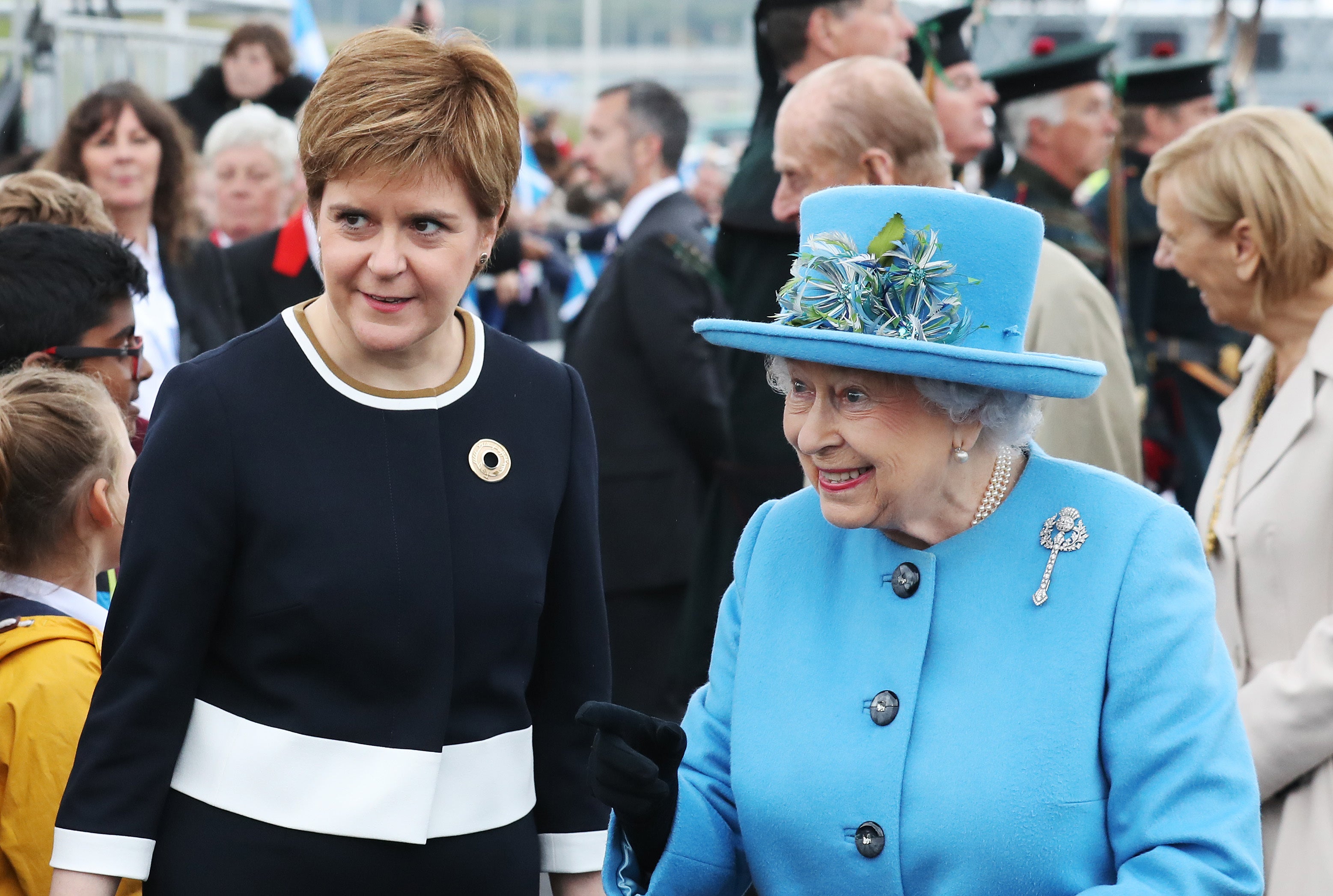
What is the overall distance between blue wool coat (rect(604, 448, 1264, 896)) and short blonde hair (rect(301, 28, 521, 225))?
2.52 feet

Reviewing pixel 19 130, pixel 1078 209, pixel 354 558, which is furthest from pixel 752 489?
pixel 19 130

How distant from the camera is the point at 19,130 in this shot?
302 inches

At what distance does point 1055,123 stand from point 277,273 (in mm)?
2973

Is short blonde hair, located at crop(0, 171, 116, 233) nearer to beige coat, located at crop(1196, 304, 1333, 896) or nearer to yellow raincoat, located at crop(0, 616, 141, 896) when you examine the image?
yellow raincoat, located at crop(0, 616, 141, 896)

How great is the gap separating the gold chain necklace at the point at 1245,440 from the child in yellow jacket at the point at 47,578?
7.44 feet

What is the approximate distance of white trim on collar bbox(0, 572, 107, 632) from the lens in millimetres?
2738

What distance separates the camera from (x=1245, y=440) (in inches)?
139

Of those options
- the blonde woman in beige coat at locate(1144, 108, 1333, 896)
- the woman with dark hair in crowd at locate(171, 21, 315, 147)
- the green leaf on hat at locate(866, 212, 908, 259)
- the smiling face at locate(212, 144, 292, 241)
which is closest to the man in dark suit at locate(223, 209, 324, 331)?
the smiling face at locate(212, 144, 292, 241)

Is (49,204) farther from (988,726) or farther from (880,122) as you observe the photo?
(988,726)

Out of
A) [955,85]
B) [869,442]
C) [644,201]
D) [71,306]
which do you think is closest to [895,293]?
[869,442]

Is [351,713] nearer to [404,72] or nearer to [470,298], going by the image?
[404,72]

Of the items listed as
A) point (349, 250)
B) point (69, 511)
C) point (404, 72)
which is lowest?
point (69, 511)

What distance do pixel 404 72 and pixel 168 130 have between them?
336 centimetres

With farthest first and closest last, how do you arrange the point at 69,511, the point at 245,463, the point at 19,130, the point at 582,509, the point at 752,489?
the point at 19,130 < the point at 752,489 < the point at 69,511 < the point at 582,509 < the point at 245,463
